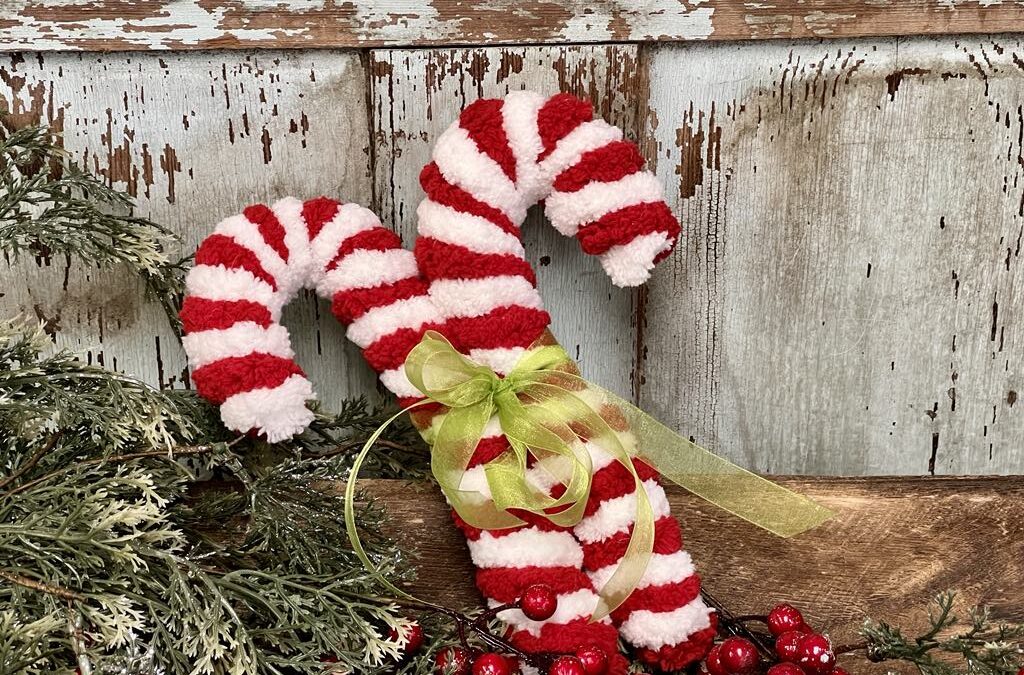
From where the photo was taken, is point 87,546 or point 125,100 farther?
point 125,100

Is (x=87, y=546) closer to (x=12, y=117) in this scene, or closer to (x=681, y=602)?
(x=12, y=117)

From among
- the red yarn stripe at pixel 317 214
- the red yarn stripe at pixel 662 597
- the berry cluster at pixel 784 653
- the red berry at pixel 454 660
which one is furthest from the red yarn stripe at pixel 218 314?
the berry cluster at pixel 784 653

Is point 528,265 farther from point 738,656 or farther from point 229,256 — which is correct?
point 738,656

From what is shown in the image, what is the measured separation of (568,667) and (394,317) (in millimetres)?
426

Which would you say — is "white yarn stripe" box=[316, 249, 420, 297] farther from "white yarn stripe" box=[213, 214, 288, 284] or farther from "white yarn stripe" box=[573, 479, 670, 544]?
"white yarn stripe" box=[573, 479, 670, 544]

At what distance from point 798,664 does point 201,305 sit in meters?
0.75

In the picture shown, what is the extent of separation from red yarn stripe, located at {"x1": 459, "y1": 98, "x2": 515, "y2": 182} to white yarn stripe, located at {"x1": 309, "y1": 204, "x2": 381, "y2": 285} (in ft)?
0.54

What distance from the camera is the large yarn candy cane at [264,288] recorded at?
1.01 metres

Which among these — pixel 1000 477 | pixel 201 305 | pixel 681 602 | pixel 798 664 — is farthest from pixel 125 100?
pixel 1000 477

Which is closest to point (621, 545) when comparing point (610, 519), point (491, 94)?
point (610, 519)

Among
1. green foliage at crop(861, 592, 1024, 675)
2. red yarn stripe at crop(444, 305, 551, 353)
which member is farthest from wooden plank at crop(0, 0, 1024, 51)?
green foliage at crop(861, 592, 1024, 675)

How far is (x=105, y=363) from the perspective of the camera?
1.17 metres

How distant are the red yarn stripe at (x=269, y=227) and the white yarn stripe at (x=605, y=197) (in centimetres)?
31

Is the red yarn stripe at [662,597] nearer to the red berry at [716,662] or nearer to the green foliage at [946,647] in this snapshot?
the red berry at [716,662]
